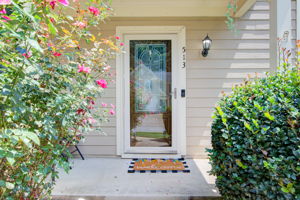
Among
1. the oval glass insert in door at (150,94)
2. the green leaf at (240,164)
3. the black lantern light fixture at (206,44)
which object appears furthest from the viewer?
the oval glass insert in door at (150,94)

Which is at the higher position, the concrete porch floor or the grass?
the grass

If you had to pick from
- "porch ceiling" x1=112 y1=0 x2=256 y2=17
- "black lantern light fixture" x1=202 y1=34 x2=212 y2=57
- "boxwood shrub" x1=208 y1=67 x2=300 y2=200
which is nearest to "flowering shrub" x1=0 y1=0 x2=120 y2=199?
"boxwood shrub" x1=208 y1=67 x2=300 y2=200

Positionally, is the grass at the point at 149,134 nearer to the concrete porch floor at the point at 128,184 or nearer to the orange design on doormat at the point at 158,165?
the orange design on doormat at the point at 158,165

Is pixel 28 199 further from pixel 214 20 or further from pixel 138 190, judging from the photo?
pixel 214 20

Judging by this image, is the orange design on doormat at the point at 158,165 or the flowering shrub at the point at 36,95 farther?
the orange design on doormat at the point at 158,165

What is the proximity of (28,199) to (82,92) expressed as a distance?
33.4 inches

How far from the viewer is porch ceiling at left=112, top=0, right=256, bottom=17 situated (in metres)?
2.75

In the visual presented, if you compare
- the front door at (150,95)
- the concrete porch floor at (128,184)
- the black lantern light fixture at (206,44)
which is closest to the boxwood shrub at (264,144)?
the concrete porch floor at (128,184)

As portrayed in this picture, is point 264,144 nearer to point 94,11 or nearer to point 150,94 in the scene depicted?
point 94,11

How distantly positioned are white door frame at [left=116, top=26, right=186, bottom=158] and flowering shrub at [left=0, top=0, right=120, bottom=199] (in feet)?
5.30

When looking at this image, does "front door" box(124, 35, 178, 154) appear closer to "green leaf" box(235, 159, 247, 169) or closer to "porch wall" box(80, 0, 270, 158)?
"porch wall" box(80, 0, 270, 158)

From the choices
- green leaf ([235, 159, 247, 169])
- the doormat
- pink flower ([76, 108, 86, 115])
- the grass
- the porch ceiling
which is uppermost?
the porch ceiling

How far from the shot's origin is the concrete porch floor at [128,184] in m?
2.12

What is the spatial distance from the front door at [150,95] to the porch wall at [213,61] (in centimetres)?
27
